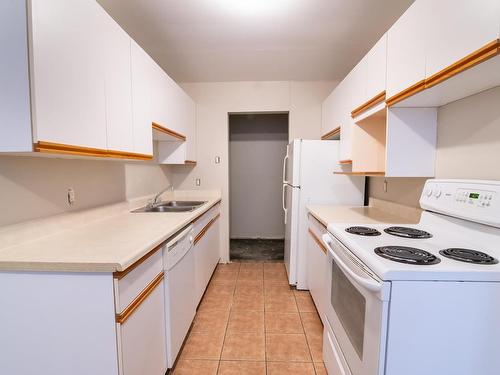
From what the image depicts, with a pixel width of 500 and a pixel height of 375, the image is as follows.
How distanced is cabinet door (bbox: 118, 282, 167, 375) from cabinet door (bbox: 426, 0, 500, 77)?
67.0 inches

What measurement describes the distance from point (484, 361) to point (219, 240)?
2.83 metres

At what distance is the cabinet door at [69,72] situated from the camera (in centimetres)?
99

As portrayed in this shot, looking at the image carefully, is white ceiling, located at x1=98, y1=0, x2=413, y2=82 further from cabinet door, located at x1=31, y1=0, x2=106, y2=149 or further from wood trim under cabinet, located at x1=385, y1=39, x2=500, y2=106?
wood trim under cabinet, located at x1=385, y1=39, x2=500, y2=106

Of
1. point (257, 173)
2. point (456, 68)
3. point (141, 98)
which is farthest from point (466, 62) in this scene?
point (257, 173)

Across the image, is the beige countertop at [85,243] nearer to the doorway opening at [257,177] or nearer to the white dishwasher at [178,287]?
the white dishwasher at [178,287]

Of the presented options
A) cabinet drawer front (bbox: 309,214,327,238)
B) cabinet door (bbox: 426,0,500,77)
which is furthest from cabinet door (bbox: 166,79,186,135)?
cabinet door (bbox: 426,0,500,77)

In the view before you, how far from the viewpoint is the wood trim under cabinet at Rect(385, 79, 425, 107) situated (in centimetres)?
122

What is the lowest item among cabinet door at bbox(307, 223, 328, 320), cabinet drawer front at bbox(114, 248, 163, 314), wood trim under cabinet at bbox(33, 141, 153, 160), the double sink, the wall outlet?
cabinet door at bbox(307, 223, 328, 320)

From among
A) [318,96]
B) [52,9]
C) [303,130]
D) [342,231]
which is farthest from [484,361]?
[318,96]

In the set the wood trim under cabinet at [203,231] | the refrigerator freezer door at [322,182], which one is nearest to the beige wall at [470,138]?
the refrigerator freezer door at [322,182]

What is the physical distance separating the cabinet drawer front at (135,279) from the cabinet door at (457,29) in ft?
5.18

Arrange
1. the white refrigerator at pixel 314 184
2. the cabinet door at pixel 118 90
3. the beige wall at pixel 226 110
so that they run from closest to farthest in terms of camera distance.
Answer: the cabinet door at pixel 118 90, the white refrigerator at pixel 314 184, the beige wall at pixel 226 110

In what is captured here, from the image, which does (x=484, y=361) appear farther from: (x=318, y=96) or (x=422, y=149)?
(x=318, y=96)

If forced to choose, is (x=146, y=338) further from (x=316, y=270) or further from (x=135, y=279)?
(x=316, y=270)
